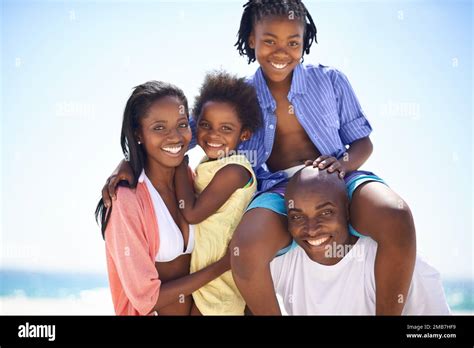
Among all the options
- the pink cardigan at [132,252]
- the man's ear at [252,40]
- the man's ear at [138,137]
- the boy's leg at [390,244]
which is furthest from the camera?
the man's ear at [252,40]

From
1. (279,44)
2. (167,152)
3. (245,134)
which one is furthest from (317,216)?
(279,44)

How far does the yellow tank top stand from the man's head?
0.36 m

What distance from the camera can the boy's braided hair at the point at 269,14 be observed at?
4.17 metres

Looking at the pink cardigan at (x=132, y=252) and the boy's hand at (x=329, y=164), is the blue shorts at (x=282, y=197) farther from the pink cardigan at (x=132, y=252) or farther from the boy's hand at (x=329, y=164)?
the pink cardigan at (x=132, y=252)

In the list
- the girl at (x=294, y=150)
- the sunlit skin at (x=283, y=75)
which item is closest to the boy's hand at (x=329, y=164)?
the girl at (x=294, y=150)

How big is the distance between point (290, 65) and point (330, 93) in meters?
0.31

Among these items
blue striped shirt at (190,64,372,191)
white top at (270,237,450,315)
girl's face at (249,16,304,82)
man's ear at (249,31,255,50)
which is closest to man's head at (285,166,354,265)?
white top at (270,237,450,315)

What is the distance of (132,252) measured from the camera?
3.79m

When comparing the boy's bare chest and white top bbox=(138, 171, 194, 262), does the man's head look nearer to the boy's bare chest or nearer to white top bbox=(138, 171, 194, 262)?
the boy's bare chest

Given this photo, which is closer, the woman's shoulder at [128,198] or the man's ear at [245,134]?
the woman's shoulder at [128,198]

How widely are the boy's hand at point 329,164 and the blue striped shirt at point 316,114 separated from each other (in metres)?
0.32
